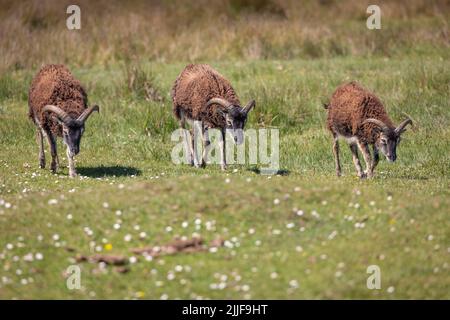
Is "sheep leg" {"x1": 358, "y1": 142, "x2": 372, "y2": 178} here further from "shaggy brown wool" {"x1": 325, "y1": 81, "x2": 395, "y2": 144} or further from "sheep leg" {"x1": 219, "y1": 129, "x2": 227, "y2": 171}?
"sheep leg" {"x1": 219, "y1": 129, "x2": 227, "y2": 171}

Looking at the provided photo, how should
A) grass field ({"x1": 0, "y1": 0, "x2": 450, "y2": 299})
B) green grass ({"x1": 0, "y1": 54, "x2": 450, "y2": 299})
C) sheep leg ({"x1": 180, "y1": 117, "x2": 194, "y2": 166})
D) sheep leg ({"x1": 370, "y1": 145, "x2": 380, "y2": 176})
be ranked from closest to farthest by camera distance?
green grass ({"x1": 0, "y1": 54, "x2": 450, "y2": 299}), grass field ({"x1": 0, "y1": 0, "x2": 450, "y2": 299}), sheep leg ({"x1": 370, "y1": 145, "x2": 380, "y2": 176}), sheep leg ({"x1": 180, "y1": 117, "x2": 194, "y2": 166})

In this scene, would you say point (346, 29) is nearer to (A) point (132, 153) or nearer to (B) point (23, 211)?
(A) point (132, 153)

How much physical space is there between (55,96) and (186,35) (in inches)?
504

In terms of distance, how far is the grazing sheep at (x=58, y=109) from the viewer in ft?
60.6

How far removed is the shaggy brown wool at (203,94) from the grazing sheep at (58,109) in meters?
2.18

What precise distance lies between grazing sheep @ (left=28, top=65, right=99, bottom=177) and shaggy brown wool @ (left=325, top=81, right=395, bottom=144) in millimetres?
4466

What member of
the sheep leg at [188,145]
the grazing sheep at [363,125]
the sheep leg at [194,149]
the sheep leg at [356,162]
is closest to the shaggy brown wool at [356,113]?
the grazing sheep at [363,125]

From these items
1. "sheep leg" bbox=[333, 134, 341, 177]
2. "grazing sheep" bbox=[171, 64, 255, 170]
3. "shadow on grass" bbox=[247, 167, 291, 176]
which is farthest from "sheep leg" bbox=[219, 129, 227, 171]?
"sheep leg" bbox=[333, 134, 341, 177]

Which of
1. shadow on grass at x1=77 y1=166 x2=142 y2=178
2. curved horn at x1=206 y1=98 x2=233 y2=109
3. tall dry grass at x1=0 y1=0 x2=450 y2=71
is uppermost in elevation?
tall dry grass at x1=0 y1=0 x2=450 y2=71

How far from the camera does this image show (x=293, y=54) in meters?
30.2

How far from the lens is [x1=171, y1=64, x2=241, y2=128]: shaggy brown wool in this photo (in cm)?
1997

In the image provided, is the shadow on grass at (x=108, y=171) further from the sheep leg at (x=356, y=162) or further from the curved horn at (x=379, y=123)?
the curved horn at (x=379, y=123)

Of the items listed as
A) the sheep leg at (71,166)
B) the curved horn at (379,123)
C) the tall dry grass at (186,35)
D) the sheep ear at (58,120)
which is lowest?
the sheep leg at (71,166)

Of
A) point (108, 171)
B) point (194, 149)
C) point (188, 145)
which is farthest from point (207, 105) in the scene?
point (108, 171)
